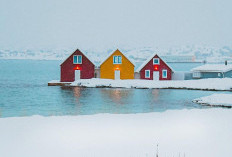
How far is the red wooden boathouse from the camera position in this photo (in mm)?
23938

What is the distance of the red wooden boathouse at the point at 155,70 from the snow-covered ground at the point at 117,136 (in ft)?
46.2

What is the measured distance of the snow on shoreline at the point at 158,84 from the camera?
21878 millimetres

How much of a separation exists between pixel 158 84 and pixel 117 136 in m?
15.1

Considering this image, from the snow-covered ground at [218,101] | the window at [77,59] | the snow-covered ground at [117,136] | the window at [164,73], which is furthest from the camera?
the window at [164,73]

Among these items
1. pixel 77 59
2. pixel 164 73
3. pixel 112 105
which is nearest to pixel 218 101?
pixel 112 105

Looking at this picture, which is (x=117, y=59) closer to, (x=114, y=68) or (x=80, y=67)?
(x=114, y=68)

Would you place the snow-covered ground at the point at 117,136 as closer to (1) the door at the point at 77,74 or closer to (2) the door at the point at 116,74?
(2) the door at the point at 116,74

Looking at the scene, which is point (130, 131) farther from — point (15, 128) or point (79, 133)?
point (15, 128)

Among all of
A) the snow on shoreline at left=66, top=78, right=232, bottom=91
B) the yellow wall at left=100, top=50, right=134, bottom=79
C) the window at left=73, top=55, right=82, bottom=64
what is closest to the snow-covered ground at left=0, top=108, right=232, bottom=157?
the snow on shoreline at left=66, top=78, right=232, bottom=91

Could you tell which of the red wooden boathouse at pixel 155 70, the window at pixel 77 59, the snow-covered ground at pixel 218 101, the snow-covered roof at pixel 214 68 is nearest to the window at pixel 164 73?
the red wooden boathouse at pixel 155 70

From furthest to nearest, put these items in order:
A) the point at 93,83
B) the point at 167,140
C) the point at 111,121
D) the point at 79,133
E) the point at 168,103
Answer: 1. the point at 93,83
2. the point at 168,103
3. the point at 111,121
4. the point at 79,133
5. the point at 167,140

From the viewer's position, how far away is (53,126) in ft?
27.8

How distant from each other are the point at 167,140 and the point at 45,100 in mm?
9731

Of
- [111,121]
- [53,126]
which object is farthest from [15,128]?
[111,121]
